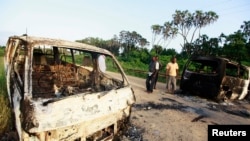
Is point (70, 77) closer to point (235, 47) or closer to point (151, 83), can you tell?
point (151, 83)

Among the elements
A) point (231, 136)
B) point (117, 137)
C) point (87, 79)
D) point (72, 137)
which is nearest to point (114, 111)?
point (117, 137)

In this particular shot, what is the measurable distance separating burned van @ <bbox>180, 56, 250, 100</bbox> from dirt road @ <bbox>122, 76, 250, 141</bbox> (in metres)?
0.39

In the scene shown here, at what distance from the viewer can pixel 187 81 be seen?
970 cm

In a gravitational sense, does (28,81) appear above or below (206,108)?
above

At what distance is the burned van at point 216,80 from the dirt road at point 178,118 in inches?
15.5

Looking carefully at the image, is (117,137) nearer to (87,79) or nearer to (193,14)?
(87,79)

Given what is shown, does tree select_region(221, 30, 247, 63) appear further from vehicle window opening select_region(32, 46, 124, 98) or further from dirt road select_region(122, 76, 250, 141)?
vehicle window opening select_region(32, 46, 124, 98)

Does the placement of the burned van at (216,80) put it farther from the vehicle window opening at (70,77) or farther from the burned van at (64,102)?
the burned van at (64,102)

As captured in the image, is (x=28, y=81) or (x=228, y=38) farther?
(x=228, y=38)

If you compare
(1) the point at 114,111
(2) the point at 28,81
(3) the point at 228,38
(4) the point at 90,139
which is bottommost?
(4) the point at 90,139

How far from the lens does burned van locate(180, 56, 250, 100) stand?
28.0 ft

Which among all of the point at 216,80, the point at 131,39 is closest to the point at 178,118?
the point at 216,80

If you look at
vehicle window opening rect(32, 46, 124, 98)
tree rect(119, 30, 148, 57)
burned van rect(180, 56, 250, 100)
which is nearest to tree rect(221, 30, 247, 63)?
burned van rect(180, 56, 250, 100)

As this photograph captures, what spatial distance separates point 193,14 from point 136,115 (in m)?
30.1
